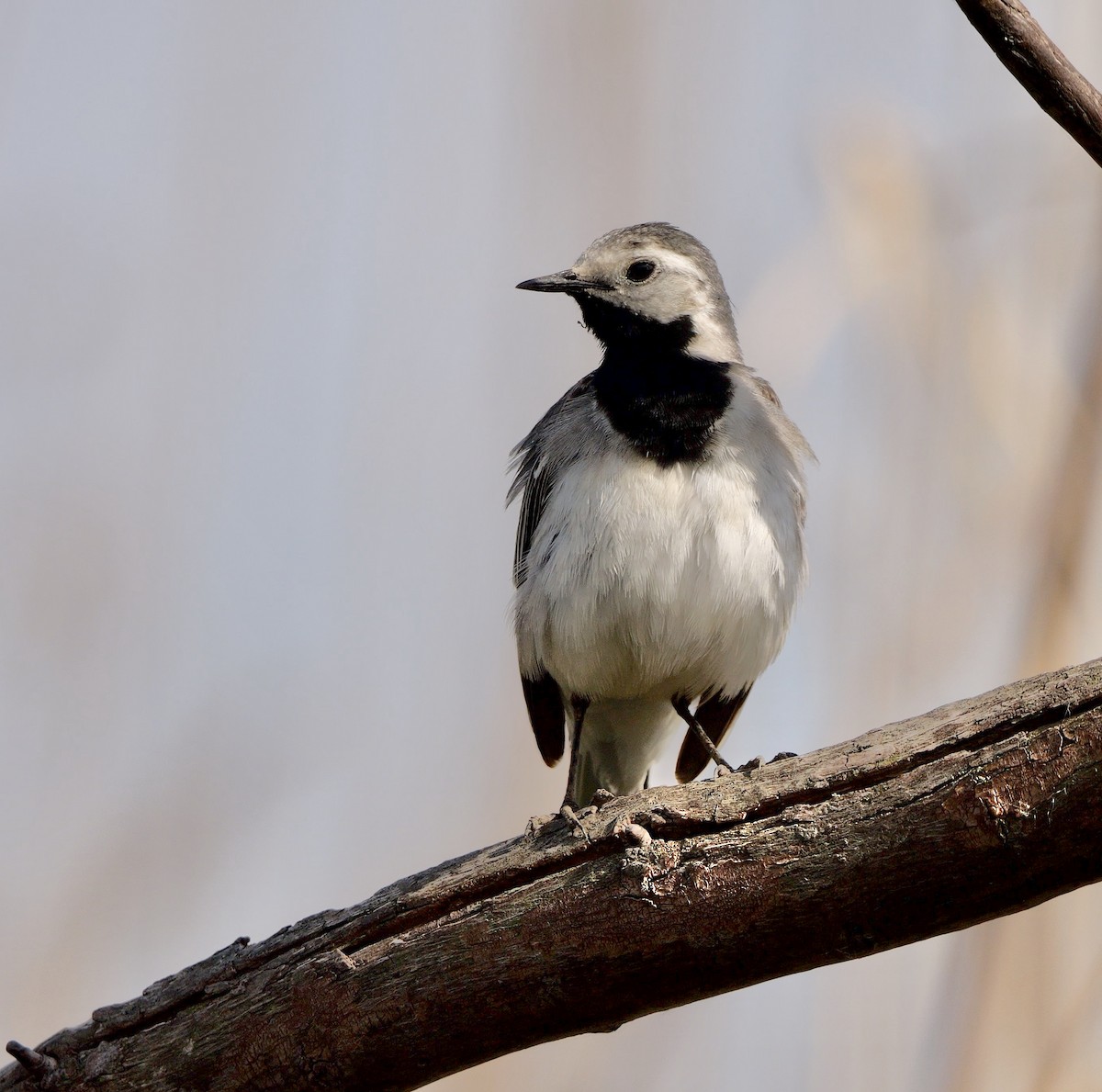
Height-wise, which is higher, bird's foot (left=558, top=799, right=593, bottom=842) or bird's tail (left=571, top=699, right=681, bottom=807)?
bird's tail (left=571, top=699, right=681, bottom=807)

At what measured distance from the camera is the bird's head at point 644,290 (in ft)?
20.3

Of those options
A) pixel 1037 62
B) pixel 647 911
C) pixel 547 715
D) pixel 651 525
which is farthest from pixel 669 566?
pixel 1037 62

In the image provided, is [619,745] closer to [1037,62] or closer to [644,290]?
[644,290]

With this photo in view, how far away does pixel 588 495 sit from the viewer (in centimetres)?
548

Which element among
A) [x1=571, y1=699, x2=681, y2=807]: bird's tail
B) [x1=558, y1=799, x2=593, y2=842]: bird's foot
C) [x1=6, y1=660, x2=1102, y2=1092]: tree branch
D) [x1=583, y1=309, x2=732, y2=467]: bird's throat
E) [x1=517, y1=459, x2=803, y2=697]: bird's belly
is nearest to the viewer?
[x1=6, y1=660, x2=1102, y2=1092]: tree branch

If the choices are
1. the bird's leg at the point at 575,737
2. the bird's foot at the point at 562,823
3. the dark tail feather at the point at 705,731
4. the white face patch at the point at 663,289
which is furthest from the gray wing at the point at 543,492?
the bird's foot at the point at 562,823

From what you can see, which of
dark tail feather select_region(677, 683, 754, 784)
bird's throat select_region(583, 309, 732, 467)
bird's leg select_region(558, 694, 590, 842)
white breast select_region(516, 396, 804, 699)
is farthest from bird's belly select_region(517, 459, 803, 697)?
dark tail feather select_region(677, 683, 754, 784)

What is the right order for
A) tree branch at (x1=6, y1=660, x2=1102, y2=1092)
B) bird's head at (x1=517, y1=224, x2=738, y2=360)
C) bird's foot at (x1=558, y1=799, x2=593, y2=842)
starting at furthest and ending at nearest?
1. bird's head at (x1=517, y1=224, x2=738, y2=360)
2. bird's foot at (x1=558, y1=799, x2=593, y2=842)
3. tree branch at (x1=6, y1=660, x2=1102, y2=1092)

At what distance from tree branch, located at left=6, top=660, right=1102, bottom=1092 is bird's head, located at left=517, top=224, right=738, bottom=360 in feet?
9.31

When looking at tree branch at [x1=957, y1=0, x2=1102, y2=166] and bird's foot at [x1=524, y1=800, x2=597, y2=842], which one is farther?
bird's foot at [x1=524, y1=800, x2=597, y2=842]

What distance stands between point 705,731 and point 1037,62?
12.9 feet

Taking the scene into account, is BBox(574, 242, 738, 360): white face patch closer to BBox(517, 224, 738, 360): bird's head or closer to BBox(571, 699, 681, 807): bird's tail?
BBox(517, 224, 738, 360): bird's head

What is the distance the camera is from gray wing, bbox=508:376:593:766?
5867 millimetres

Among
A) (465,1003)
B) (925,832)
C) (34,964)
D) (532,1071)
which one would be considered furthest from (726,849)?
(34,964)
